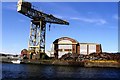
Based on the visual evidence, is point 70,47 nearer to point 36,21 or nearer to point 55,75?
point 36,21

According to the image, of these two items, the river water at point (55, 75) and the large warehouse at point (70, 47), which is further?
the large warehouse at point (70, 47)

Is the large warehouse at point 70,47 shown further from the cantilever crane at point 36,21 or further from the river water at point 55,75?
the river water at point 55,75

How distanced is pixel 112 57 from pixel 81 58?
399 inches

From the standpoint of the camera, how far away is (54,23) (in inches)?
3612

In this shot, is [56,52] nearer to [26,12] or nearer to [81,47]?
[81,47]

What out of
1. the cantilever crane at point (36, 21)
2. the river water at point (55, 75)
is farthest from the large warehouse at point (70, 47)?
the river water at point (55, 75)

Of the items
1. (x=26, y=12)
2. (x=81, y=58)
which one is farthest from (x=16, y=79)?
(x=81, y=58)

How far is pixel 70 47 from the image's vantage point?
109 metres

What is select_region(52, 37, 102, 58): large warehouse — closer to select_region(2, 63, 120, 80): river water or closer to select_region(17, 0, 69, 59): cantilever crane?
select_region(17, 0, 69, 59): cantilever crane

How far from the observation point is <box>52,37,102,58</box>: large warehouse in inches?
4294

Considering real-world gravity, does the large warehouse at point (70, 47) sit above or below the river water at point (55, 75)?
above

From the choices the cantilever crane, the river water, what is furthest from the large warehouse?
the river water

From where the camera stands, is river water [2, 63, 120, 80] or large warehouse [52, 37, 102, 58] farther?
Result: large warehouse [52, 37, 102, 58]

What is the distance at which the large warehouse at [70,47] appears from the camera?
10906 cm
